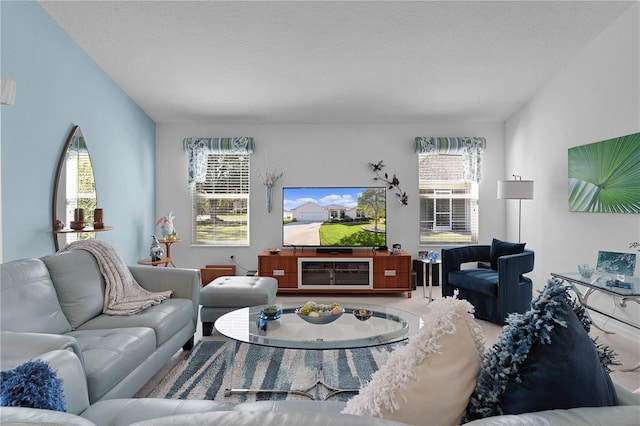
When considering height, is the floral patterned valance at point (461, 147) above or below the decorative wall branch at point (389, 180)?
above

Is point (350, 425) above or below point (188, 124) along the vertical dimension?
below

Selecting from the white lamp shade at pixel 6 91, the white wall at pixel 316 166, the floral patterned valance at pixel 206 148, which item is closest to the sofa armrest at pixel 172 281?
the white lamp shade at pixel 6 91

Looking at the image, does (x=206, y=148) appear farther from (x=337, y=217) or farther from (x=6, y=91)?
(x=6, y=91)

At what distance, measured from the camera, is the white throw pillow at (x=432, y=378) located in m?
0.78

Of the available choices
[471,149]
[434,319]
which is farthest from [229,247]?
[434,319]

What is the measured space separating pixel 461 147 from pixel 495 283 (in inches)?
Answer: 95.1

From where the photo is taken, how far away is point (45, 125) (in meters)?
3.03

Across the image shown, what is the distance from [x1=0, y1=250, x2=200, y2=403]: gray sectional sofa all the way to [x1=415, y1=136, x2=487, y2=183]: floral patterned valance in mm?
3789

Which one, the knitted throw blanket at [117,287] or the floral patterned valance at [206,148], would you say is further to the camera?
the floral patterned valance at [206,148]

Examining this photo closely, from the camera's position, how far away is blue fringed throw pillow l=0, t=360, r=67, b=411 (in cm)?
86

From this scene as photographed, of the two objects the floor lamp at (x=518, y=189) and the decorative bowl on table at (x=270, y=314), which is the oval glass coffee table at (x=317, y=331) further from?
the floor lamp at (x=518, y=189)

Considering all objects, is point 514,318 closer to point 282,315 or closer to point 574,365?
point 574,365

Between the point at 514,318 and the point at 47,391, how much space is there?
3.67ft

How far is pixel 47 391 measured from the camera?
2.99 ft
